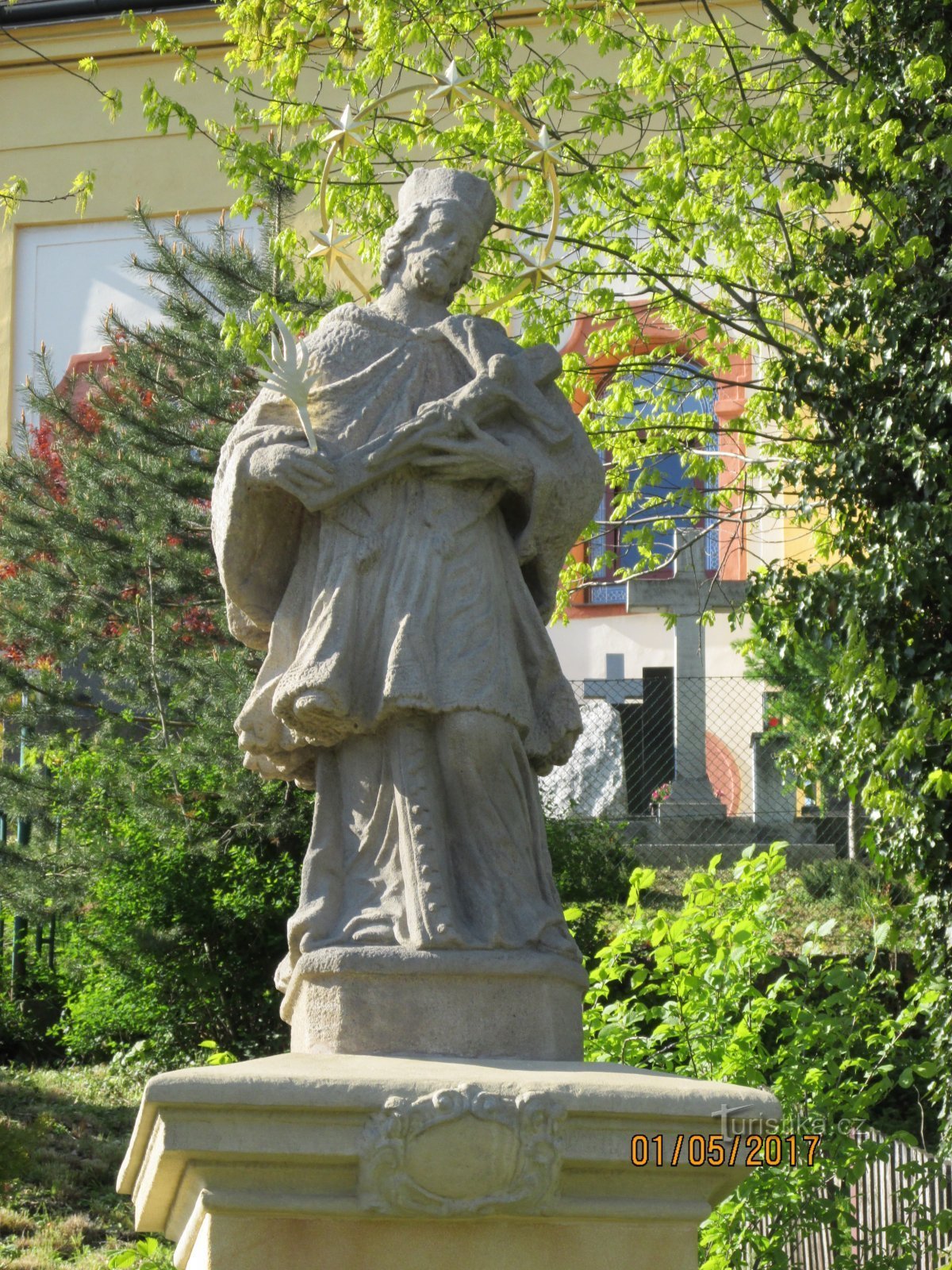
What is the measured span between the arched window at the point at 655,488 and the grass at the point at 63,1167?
14.0 ft

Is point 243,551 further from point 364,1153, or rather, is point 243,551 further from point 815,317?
point 815,317

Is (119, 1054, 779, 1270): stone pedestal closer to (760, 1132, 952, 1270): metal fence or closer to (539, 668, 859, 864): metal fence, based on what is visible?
(760, 1132, 952, 1270): metal fence

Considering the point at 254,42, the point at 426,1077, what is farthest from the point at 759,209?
the point at 426,1077

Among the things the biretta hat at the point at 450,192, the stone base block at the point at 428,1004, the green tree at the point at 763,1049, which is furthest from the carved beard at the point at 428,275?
the green tree at the point at 763,1049

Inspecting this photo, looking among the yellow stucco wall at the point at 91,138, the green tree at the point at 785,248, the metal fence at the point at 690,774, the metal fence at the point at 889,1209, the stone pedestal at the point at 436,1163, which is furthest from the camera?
the yellow stucco wall at the point at 91,138

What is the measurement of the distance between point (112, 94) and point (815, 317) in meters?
4.54

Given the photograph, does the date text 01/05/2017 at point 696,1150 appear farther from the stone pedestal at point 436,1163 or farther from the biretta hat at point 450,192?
the biretta hat at point 450,192

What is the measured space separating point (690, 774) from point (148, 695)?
5811mm

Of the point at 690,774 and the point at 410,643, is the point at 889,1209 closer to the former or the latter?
the point at 410,643

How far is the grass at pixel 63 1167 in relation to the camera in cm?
830

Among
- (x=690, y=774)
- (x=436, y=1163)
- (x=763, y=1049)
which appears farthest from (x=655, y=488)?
(x=436, y=1163)

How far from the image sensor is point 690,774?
666 inches

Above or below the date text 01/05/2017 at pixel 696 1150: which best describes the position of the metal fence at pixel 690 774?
above

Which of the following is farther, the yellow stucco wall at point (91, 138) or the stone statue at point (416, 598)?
the yellow stucco wall at point (91, 138)
